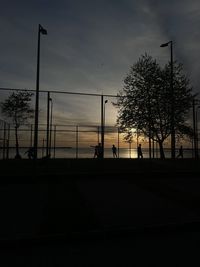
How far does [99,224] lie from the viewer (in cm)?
761

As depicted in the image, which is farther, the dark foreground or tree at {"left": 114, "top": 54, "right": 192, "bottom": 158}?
tree at {"left": 114, "top": 54, "right": 192, "bottom": 158}

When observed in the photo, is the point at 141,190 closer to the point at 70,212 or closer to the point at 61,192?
the point at 61,192

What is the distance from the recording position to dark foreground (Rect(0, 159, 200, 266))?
5.69 meters

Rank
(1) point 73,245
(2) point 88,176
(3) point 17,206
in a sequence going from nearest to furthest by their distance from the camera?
(1) point 73,245
(3) point 17,206
(2) point 88,176

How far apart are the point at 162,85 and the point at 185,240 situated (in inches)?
998

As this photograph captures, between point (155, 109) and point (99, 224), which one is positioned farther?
point (155, 109)

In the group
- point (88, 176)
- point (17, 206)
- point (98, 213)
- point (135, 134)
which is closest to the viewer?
point (98, 213)

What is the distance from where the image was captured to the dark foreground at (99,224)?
5.69 meters

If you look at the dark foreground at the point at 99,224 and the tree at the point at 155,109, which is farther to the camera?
the tree at the point at 155,109

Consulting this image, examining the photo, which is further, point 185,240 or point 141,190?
point 141,190

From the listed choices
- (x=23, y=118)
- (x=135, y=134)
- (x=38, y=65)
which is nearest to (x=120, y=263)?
(x=38, y=65)

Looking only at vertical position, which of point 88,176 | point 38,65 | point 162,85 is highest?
point 162,85

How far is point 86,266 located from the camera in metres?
5.22

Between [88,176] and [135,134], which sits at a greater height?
[135,134]
